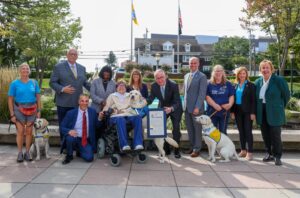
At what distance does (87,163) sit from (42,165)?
77 centimetres

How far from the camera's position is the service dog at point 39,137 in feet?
18.8

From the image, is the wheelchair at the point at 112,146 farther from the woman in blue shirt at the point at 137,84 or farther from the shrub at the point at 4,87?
the shrub at the point at 4,87

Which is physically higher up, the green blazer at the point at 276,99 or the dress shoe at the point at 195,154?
the green blazer at the point at 276,99

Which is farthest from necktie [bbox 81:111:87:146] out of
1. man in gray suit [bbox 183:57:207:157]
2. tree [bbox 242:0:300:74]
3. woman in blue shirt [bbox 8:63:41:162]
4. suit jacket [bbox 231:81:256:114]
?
tree [bbox 242:0:300:74]

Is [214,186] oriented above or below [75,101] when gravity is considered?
below

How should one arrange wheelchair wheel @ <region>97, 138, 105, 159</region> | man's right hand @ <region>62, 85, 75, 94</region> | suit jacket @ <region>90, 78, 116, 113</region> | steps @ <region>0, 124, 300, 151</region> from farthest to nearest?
steps @ <region>0, 124, 300, 151</region>
suit jacket @ <region>90, 78, 116, 113</region>
wheelchair wheel @ <region>97, 138, 105, 159</region>
man's right hand @ <region>62, 85, 75, 94</region>

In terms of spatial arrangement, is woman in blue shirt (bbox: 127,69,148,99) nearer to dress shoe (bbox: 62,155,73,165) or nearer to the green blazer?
dress shoe (bbox: 62,155,73,165)

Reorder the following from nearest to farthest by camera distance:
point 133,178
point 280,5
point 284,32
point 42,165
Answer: point 133,178
point 42,165
point 280,5
point 284,32

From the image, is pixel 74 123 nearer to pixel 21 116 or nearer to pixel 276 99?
pixel 21 116

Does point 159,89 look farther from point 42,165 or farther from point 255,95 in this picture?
point 42,165

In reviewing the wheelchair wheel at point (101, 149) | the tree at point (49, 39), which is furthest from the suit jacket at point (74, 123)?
the tree at point (49, 39)

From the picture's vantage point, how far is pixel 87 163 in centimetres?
573

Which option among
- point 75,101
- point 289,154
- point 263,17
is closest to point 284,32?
point 263,17

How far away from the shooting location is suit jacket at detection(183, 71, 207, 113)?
6133mm
